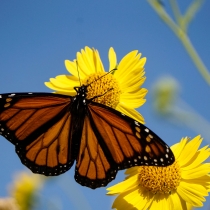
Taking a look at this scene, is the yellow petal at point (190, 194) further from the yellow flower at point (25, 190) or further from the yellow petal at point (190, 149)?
the yellow flower at point (25, 190)

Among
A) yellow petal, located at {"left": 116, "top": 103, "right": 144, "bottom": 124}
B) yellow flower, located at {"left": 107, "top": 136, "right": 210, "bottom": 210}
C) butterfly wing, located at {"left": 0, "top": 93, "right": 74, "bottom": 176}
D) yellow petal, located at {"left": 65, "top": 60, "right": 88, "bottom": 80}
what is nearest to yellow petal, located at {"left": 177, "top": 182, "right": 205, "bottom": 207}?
yellow flower, located at {"left": 107, "top": 136, "right": 210, "bottom": 210}

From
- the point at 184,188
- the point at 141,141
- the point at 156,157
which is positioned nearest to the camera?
the point at 156,157

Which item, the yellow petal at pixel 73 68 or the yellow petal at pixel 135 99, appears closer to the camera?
the yellow petal at pixel 135 99

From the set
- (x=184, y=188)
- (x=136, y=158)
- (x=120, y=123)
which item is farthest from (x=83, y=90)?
(x=184, y=188)

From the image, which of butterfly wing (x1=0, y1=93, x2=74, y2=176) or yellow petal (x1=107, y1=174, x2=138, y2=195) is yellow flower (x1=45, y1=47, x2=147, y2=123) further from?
yellow petal (x1=107, y1=174, x2=138, y2=195)

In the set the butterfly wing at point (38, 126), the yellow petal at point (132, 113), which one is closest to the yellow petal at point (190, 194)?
the yellow petal at point (132, 113)

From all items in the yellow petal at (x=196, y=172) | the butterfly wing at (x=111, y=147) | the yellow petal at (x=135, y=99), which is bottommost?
the yellow petal at (x=196, y=172)

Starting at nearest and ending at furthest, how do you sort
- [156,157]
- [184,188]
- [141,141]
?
[156,157], [141,141], [184,188]

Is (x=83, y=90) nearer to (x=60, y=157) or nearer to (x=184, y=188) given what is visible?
(x=60, y=157)
